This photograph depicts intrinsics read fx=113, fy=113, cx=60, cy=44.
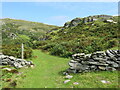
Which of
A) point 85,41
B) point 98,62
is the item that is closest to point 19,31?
point 85,41

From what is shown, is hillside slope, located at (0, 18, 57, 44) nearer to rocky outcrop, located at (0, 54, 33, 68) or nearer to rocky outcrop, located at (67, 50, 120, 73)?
rocky outcrop, located at (0, 54, 33, 68)

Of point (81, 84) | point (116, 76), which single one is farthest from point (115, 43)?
point (81, 84)

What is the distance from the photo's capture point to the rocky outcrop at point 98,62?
457 inches

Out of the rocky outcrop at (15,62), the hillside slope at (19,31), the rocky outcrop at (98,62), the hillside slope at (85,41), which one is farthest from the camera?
the hillside slope at (19,31)

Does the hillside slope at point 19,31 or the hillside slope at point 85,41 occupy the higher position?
the hillside slope at point 19,31

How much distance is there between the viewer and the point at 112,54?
39.3ft

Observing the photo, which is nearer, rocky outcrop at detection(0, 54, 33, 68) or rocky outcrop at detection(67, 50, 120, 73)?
rocky outcrop at detection(67, 50, 120, 73)

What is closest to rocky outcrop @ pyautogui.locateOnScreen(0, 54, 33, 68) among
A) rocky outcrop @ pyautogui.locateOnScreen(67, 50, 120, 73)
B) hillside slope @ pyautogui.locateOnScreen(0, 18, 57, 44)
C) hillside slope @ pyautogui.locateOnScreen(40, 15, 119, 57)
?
rocky outcrop @ pyautogui.locateOnScreen(67, 50, 120, 73)

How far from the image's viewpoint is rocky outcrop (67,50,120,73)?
11.6m

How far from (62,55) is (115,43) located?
10.6m

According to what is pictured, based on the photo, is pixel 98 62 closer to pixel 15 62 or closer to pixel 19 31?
pixel 15 62

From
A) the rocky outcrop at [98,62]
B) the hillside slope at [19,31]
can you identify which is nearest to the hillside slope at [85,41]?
the rocky outcrop at [98,62]

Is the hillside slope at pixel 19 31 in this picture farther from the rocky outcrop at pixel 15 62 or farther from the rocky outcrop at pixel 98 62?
the rocky outcrop at pixel 98 62

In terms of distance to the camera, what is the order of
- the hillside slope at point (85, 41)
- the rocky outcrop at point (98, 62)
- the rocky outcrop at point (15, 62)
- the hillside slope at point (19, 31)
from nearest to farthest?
the rocky outcrop at point (98, 62) → the rocky outcrop at point (15, 62) → the hillside slope at point (85, 41) → the hillside slope at point (19, 31)
